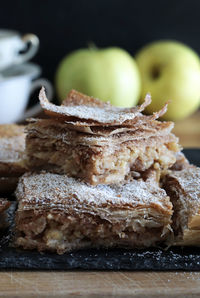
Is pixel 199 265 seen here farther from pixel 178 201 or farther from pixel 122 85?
pixel 122 85

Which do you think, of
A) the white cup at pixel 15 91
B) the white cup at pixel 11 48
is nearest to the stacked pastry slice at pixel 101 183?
the white cup at pixel 15 91

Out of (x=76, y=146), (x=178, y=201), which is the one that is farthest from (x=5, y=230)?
(x=178, y=201)

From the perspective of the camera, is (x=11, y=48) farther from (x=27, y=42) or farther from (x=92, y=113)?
(x=92, y=113)

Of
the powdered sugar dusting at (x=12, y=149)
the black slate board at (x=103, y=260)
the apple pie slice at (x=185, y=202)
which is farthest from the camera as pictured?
the powdered sugar dusting at (x=12, y=149)

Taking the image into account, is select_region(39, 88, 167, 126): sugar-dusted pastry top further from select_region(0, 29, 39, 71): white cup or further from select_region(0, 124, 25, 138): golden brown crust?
select_region(0, 29, 39, 71): white cup

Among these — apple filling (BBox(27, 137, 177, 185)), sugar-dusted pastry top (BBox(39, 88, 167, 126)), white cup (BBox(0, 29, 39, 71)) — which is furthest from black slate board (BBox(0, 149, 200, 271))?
white cup (BBox(0, 29, 39, 71))

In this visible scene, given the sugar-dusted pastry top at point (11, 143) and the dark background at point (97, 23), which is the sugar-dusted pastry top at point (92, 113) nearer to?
the sugar-dusted pastry top at point (11, 143)
